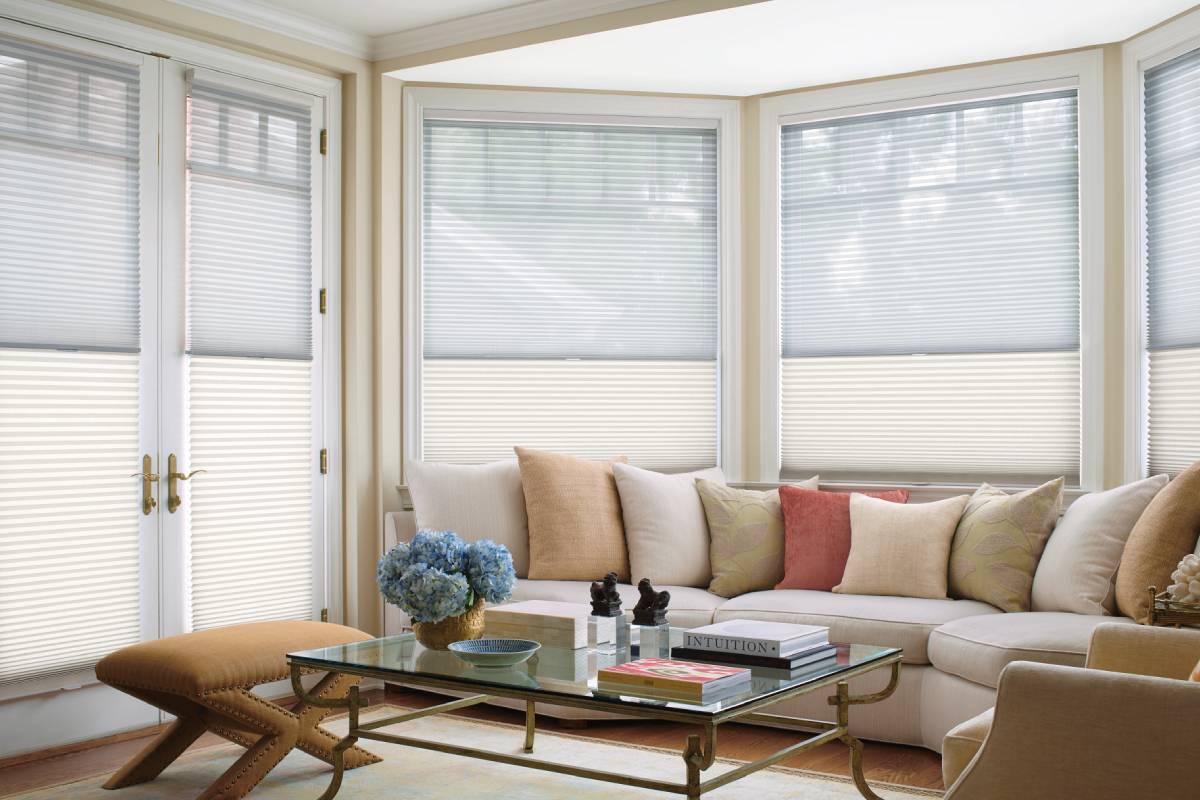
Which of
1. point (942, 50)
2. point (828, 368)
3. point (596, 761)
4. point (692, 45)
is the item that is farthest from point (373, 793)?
point (942, 50)

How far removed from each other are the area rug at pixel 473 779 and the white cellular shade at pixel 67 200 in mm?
1534

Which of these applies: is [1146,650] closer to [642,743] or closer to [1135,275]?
[642,743]

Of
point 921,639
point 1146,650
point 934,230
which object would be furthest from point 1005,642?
point 934,230

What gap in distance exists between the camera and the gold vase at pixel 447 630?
3.02 meters

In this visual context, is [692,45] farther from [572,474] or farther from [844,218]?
[572,474]

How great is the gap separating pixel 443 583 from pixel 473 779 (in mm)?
855

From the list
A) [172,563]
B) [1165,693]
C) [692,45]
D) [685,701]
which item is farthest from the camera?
[692,45]

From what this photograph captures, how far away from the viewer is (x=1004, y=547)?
12.6ft

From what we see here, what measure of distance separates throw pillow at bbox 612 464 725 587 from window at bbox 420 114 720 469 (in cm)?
55

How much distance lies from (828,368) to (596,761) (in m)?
2.14

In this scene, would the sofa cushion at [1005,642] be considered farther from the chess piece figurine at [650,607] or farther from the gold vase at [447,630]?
the gold vase at [447,630]

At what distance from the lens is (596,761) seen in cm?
354

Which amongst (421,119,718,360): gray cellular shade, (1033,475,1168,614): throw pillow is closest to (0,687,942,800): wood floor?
(1033,475,1168,614): throw pillow

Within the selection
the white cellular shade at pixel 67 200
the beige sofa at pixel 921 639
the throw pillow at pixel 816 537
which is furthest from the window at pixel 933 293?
the white cellular shade at pixel 67 200
